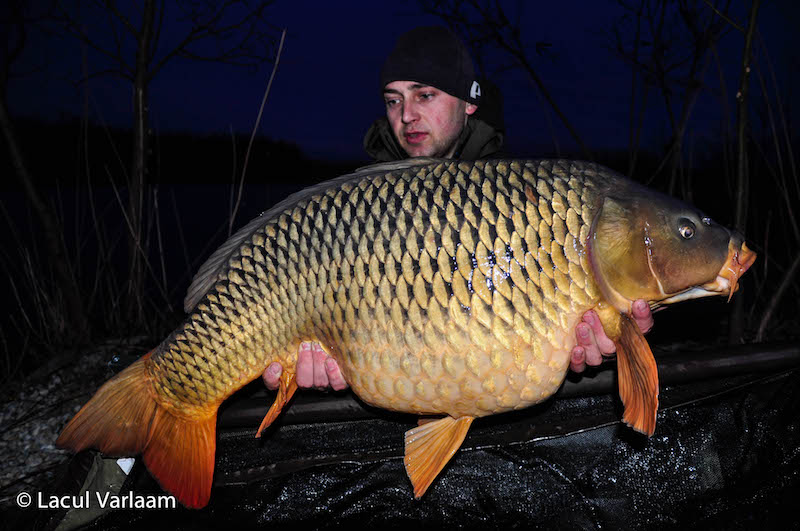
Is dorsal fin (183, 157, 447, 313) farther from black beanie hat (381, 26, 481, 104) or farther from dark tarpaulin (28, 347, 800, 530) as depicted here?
black beanie hat (381, 26, 481, 104)

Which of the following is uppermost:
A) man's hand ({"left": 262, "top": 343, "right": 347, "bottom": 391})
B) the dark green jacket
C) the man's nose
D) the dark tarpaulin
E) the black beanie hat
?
the black beanie hat

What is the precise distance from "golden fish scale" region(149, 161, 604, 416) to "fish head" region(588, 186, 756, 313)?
39mm

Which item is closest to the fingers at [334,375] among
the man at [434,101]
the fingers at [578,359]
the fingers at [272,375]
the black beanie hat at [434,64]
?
the fingers at [272,375]

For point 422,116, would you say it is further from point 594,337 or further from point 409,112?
point 594,337

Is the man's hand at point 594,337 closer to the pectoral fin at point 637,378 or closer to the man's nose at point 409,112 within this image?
the pectoral fin at point 637,378

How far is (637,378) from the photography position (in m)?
1.04

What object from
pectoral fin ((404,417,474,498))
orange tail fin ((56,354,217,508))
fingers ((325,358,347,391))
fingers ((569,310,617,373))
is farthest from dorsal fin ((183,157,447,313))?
pectoral fin ((404,417,474,498))

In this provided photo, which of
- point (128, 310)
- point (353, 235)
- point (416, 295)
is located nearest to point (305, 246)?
point (353, 235)

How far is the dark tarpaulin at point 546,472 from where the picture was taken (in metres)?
1.26

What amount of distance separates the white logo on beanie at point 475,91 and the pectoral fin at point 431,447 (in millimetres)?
1196

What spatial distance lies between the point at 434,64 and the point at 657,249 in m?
1.11

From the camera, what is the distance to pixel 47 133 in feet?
32.6

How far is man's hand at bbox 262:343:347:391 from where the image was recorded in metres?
1.18

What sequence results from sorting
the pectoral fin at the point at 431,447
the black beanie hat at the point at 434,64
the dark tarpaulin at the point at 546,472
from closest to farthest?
the pectoral fin at the point at 431,447, the dark tarpaulin at the point at 546,472, the black beanie hat at the point at 434,64
